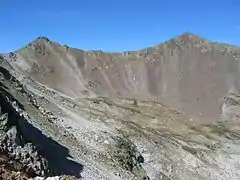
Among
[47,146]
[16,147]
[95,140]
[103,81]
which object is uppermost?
[103,81]

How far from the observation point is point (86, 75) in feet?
604

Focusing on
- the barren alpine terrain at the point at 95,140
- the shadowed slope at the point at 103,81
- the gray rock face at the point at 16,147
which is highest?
the shadowed slope at the point at 103,81

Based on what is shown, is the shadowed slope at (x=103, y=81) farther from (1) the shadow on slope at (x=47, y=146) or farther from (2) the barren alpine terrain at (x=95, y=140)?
(1) the shadow on slope at (x=47, y=146)

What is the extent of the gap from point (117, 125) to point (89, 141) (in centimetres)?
2125

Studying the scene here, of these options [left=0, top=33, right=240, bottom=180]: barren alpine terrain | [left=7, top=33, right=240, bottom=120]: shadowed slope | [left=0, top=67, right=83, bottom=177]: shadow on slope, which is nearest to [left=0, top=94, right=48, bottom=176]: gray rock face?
[left=0, top=33, right=240, bottom=180]: barren alpine terrain

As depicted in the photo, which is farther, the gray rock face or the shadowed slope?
the shadowed slope

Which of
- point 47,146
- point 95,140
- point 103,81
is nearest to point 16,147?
point 47,146

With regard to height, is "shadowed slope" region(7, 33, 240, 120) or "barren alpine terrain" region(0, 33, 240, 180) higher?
"shadowed slope" region(7, 33, 240, 120)

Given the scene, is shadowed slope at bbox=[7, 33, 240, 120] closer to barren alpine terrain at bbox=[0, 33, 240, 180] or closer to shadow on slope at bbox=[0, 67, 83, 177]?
barren alpine terrain at bbox=[0, 33, 240, 180]

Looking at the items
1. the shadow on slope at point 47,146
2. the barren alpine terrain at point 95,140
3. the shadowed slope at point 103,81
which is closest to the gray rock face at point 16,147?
the barren alpine terrain at point 95,140

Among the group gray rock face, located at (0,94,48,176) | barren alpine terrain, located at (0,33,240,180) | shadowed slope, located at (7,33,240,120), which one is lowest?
gray rock face, located at (0,94,48,176)

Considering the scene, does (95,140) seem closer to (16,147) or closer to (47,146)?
(47,146)

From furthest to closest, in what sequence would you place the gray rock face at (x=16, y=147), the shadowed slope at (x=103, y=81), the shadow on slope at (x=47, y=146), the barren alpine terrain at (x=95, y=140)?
1. the shadowed slope at (x=103, y=81)
2. the shadow on slope at (x=47, y=146)
3. the barren alpine terrain at (x=95, y=140)
4. the gray rock face at (x=16, y=147)

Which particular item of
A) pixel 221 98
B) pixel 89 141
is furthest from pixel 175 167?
pixel 221 98
